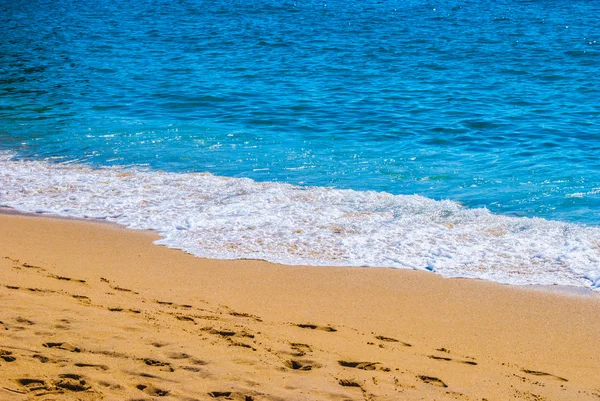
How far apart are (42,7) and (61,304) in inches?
1246

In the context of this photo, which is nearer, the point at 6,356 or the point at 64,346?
the point at 6,356

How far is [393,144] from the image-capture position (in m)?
12.6

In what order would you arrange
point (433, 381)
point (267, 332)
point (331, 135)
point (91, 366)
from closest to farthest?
point (91, 366)
point (433, 381)
point (267, 332)
point (331, 135)

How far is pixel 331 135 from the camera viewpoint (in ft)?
43.5

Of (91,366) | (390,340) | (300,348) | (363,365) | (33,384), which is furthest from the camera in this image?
(390,340)

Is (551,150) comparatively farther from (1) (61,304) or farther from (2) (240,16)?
(2) (240,16)

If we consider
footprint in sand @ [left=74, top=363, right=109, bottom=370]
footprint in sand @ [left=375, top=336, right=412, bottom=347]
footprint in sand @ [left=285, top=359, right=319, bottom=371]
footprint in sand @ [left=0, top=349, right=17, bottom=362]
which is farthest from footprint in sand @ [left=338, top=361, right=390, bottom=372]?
footprint in sand @ [left=0, top=349, right=17, bottom=362]

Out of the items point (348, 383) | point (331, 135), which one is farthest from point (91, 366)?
point (331, 135)

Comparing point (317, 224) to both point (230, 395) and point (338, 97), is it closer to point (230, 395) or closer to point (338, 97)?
point (230, 395)

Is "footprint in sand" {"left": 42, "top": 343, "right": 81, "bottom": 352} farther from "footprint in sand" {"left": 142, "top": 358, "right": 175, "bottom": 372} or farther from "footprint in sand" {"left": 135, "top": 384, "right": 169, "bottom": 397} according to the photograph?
"footprint in sand" {"left": 135, "top": 384, "right": 169, "bottom": 397}

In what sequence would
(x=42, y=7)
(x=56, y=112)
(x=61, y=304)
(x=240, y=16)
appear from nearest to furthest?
(x=61, y=304)
(x=56, y=112)
(x=240, y=16)
(x=42, y=7)

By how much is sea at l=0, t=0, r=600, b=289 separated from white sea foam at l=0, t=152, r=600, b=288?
3 centimetres

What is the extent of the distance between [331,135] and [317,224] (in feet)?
16.8

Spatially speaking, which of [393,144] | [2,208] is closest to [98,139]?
[2,208]
